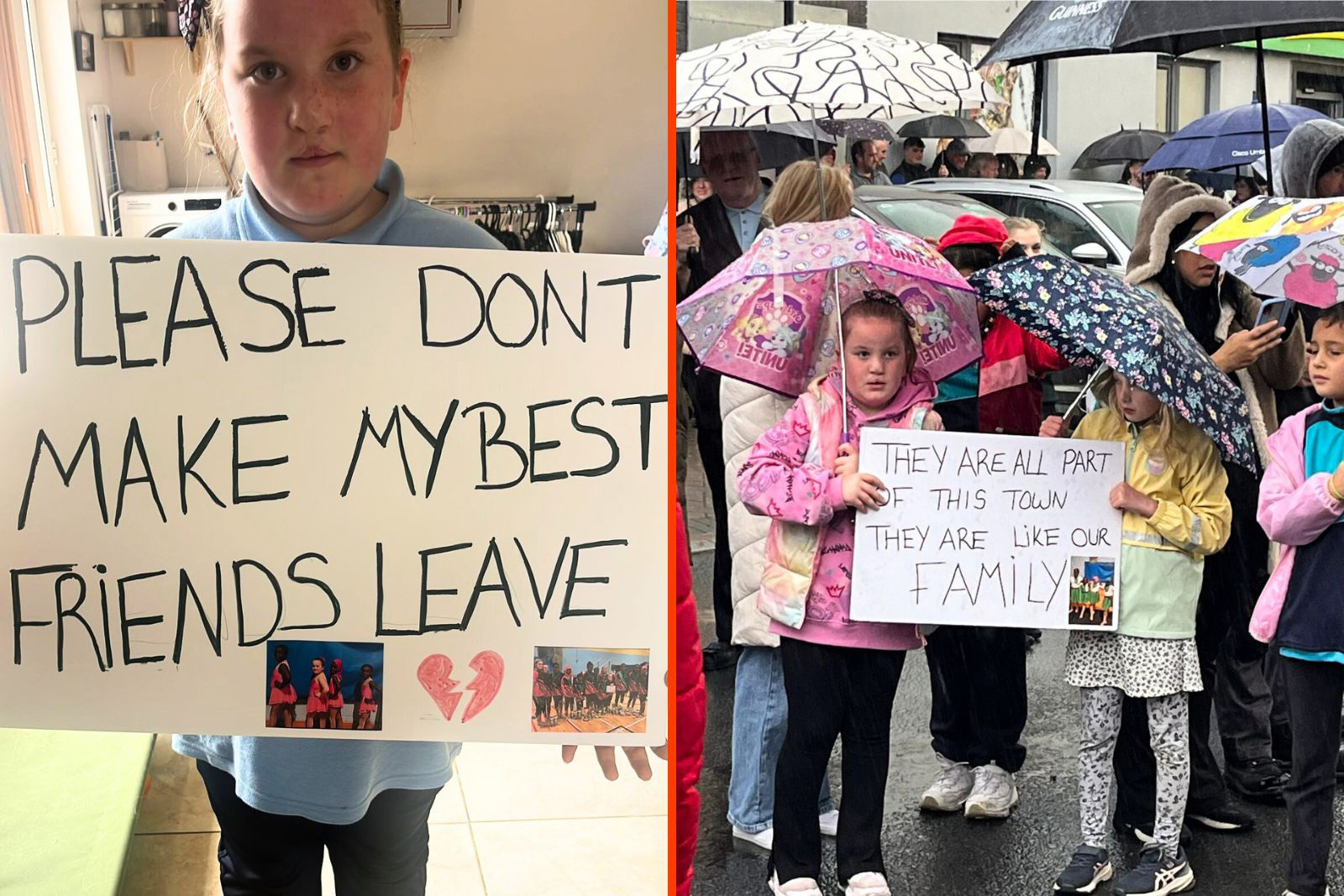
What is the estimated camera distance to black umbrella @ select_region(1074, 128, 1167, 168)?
2764 mm

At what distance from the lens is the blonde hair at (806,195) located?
272cm

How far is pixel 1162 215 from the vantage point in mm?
2826

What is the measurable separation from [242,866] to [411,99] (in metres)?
0.96

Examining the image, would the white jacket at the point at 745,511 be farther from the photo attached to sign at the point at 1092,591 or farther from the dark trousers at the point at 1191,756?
the dark trousers at the point at 1191,756

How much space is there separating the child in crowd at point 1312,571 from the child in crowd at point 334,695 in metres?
1.94

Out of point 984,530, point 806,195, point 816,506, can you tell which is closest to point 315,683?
point 816,506

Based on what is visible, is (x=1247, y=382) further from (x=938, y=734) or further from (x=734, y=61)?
(x=734, y=61)

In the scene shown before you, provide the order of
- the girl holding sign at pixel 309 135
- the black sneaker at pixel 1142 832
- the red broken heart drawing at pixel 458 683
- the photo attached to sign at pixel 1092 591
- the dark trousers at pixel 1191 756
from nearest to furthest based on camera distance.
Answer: the girl holding sign at pixel 309 135
the red broken heart drawing at pixel 458 683
the photo attached to sign at pixel 1092 591
the dark trousers at pixel 1191 756
the black sneaker at pixel 1142 832

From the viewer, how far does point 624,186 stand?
5.28ft

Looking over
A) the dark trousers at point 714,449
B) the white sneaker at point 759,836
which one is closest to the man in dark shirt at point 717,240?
the dark trousers at point 714,449

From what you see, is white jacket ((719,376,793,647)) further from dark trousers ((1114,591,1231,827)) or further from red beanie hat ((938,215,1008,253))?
dark trousers ((1114,591,1231,827))

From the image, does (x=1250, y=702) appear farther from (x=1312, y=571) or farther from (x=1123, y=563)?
(x=1123, y=563)

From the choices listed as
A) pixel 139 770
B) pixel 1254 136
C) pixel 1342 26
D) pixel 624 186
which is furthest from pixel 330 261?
pixel 1342 26

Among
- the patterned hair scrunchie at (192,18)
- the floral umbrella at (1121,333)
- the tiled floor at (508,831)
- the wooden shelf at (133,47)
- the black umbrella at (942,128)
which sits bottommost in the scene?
the tiled floor at (508,831)
